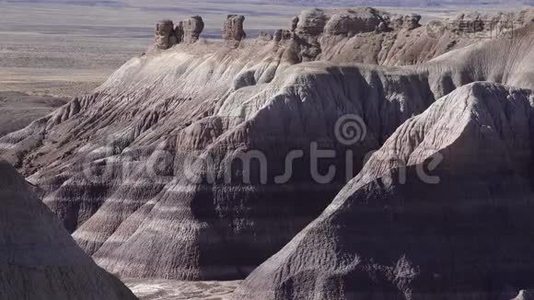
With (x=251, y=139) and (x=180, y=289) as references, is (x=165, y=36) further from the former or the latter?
(x=180, y=289)

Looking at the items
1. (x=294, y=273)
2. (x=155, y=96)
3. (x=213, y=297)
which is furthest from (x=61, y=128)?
(x=294, y=273)

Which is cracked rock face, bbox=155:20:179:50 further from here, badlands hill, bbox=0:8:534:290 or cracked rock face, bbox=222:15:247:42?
badlands hill, bbox=0:8:534:290

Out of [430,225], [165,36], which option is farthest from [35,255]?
[165,36]

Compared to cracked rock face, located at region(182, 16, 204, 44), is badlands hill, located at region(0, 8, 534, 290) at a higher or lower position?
lower

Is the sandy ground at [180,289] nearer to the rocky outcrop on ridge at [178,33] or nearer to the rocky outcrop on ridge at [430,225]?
the rocky outcrop on ridge at [430,225]

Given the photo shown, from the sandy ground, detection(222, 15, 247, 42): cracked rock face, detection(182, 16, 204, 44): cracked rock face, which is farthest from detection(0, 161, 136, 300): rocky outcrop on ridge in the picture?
detection(182, 16, 204, 44): cracked rock face

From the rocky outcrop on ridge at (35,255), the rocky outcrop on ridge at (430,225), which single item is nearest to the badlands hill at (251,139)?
the rocky outcrop on ridge at (430,225)
